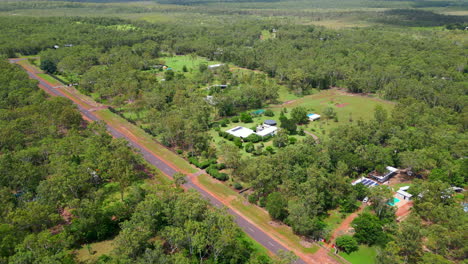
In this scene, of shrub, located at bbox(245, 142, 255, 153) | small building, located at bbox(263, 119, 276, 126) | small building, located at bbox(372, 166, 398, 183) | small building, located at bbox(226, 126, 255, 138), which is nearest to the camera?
small building, located at bbox(372, 166, 398, 183)

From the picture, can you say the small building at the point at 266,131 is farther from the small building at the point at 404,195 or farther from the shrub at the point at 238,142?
the small building at the point at 404,195

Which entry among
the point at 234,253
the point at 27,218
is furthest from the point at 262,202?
the point at 27,218

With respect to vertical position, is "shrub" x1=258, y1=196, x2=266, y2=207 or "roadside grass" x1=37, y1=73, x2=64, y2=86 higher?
"roadside grass" x1=37, y1=73, x2=64, y2=86

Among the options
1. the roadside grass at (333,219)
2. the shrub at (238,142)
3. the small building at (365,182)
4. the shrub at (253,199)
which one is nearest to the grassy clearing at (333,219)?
the roadside grass at (333,219)

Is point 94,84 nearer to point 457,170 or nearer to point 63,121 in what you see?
point 63,121

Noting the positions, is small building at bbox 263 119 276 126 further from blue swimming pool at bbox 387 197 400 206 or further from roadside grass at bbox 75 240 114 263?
roadside grass at bbox 75 240 114 263

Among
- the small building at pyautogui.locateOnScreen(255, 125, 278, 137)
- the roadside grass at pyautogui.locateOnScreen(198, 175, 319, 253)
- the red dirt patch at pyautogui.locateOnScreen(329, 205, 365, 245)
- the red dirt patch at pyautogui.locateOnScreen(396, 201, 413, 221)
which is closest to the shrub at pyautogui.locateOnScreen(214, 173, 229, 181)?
the roadside grass at pyautogui.locateOnScreen(198, 175, 319, 253)

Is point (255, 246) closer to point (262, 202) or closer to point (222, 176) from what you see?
point (262, 202)
